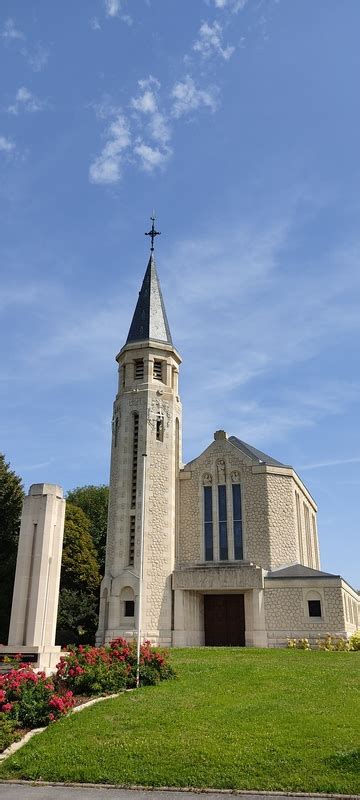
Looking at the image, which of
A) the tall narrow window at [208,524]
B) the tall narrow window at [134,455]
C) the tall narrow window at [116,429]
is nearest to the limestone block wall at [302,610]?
the tall narrow window at [208,524]

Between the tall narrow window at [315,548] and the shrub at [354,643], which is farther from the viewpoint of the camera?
the tall narrow window at [315,548]

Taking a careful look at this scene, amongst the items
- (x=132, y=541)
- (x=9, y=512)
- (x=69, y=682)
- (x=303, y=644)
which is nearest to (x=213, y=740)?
(x=69, y=682)

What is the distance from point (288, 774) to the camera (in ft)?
28.8

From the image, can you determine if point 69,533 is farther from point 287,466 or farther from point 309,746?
point 309,746

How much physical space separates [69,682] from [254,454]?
2406 cm

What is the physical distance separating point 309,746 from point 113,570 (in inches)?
984

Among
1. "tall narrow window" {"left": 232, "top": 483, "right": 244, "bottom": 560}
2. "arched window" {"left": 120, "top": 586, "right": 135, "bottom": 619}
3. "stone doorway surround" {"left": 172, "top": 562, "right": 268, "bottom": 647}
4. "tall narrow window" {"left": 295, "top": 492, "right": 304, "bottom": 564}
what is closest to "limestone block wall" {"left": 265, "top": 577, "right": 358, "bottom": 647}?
"stone doorway surround" {"left": 172, "top": 562, "right": 268, "bottom": 647}

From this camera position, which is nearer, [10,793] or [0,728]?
[10,793]

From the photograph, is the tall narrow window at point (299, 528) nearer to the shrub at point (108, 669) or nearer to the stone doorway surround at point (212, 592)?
the stone doorway surround at point (212, 592)

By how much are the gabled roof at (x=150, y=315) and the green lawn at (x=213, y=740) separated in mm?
26651

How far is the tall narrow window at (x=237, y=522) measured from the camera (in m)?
34.4

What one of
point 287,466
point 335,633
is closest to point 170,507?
point 287,466

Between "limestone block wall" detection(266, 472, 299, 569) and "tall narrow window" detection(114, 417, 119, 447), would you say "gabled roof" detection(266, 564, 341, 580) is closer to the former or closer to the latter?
"limestone block wall" detection(266, 472, 299, 569)

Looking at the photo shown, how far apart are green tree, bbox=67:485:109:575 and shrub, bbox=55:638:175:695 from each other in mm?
26945
